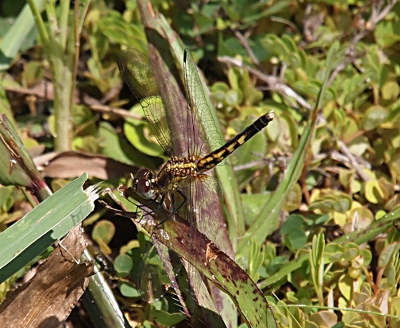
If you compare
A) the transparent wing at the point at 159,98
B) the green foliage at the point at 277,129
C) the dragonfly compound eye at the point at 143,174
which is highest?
the transparent wing at the point at 159,98

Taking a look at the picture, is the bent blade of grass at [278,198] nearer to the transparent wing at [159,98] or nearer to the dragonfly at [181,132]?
the dragonfly at [181,132]

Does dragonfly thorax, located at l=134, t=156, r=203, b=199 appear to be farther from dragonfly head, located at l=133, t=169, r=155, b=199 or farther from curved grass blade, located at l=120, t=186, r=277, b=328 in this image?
curved grass blade, located at l=120, t=186, r=277, b=328

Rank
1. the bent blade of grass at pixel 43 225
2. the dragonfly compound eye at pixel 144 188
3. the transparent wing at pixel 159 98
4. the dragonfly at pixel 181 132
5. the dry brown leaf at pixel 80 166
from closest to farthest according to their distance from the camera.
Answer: the bent blade of grass at pixel 43 225, the dragonfly compound eye at pixel 144 188, the dragonfly at pixel 181 132, the transparent wing at pixel 159 98, the dry brown leaf at pixel 80 166

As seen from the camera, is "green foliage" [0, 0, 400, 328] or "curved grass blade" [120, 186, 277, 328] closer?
"curved grass blade" [120, 186, 277, 328]

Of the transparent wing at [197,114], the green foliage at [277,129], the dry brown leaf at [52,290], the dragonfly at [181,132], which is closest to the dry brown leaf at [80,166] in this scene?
the green foliage at [277,129]

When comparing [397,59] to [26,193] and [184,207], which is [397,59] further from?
[26,193]

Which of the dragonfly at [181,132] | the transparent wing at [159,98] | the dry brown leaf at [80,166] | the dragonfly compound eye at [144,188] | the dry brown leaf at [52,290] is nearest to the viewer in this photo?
the dry brown leaf at [52,290]

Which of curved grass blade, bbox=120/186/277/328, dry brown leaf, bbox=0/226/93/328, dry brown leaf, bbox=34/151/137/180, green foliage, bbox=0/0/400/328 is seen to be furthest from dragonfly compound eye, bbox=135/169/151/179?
dry brown leaf, bbox=34/151/137/180

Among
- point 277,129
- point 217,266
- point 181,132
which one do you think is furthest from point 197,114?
point 217,266
